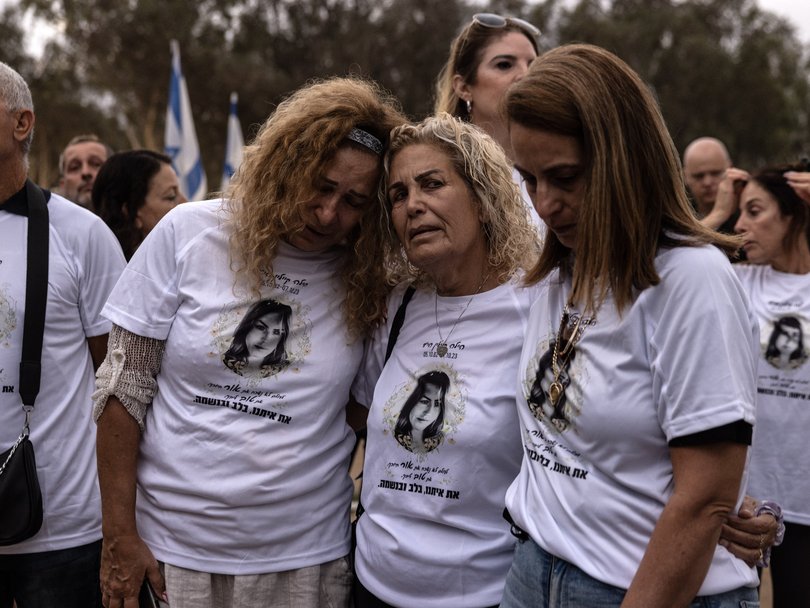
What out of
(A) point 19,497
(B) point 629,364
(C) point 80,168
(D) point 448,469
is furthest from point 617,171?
(C) point 80,168

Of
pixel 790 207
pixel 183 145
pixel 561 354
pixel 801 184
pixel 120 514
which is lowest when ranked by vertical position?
pixel 120 514

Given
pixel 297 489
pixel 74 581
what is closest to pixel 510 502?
pixel 297 489

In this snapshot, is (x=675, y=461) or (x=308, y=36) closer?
(x=675, y=461)

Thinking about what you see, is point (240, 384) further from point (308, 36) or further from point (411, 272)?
point (308, 36)

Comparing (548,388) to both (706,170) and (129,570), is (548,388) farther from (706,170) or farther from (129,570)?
(706,170)

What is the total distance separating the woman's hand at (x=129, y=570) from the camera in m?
2.58

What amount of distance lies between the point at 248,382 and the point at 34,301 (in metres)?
0.82

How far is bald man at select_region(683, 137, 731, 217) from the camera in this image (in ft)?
22.6

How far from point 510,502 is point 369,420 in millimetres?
543

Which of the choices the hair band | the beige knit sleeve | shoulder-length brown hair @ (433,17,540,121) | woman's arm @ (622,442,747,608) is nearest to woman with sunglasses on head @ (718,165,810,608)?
shoulder-length brown hair @ (433,17,540,121)

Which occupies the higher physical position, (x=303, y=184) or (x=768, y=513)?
(x=303, y=184)

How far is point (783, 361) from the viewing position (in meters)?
4.05

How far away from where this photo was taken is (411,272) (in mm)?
2832

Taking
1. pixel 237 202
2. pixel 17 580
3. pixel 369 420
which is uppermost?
pixel 237 202
